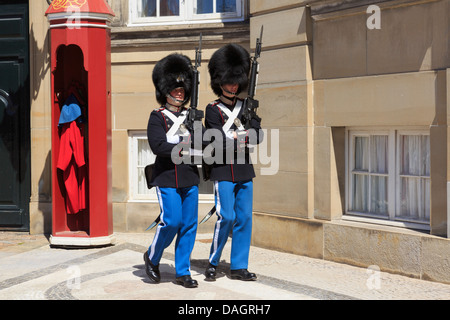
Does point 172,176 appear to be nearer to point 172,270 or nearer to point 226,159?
point 226,159

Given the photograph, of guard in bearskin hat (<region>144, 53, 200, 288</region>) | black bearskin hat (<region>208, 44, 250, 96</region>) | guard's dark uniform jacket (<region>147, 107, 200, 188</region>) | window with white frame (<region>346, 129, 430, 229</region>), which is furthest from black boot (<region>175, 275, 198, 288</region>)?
window with white frame (<region>346, 129, 430, 229</region>)

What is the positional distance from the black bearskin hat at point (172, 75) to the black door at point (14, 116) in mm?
3678

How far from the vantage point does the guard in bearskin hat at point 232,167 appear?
6148 millimetres

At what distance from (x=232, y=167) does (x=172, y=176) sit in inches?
22.0

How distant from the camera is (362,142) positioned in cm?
732

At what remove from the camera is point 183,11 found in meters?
9.06

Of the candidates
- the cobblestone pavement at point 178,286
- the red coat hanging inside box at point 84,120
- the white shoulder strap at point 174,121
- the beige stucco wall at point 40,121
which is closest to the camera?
the cobblestone pavement at point 178,286

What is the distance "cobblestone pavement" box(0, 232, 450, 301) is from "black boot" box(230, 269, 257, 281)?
0.24 feet

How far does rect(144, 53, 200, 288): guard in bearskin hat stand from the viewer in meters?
5.96

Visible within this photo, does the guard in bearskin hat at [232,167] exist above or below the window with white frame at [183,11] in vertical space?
below

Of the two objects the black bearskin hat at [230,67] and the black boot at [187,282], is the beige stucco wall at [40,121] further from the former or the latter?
the black boot at [187,282]

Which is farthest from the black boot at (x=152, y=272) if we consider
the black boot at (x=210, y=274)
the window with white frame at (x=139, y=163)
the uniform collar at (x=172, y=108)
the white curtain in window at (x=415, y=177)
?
the window with white frame at (x=139, y=163)

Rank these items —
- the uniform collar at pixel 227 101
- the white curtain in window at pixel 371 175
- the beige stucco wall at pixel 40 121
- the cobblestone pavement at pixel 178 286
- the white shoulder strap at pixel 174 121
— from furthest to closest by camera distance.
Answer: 1. the beige stucco wall at pixel 40 121
2. the white curtain in window at pixel 371 175
3. the uniform collar at pixel 227 101
4. the white shoulder strap at pixel 174 121
5. the cobblestone pavement at pixel 178 286

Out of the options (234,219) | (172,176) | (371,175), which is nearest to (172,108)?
(172,176)
